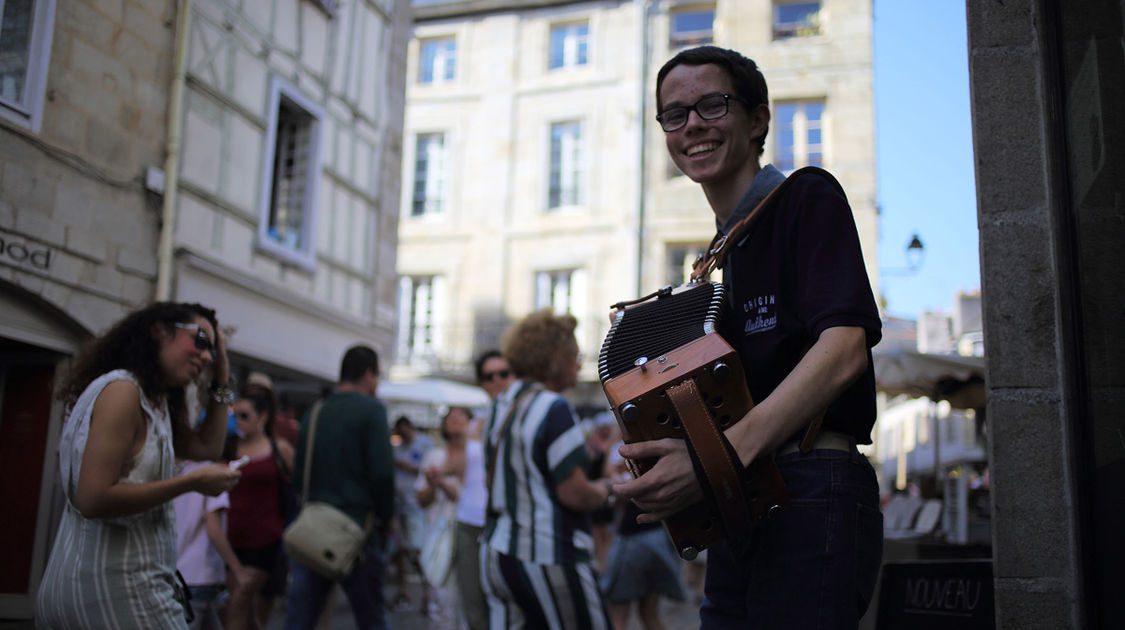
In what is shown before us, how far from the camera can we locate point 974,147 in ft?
9.57

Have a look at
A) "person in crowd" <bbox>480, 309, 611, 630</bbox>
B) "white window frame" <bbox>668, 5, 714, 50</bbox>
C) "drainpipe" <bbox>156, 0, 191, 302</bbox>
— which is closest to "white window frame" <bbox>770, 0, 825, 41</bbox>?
"white window frame" <bbox>668, 5, 714, 50</bbox>

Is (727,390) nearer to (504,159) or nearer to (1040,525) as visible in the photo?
(1040,525)

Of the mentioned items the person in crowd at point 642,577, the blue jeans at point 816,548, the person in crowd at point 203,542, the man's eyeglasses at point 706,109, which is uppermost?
the man's eyeglasses at point 706,109

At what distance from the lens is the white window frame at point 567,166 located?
→ 2561cm

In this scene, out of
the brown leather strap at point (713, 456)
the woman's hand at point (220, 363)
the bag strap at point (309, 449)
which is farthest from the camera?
the bag strap at point (309, 449)

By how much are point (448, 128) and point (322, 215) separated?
13564mm

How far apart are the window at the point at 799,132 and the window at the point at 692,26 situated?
2.91 m

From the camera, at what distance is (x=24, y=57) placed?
21.7ft

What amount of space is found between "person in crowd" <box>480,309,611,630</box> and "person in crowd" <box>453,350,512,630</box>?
4.08 feet

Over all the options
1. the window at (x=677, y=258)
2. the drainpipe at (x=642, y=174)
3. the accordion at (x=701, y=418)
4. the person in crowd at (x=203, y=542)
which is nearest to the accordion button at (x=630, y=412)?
the accordion at (x=701, y=418)

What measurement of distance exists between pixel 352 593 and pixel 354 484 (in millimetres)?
615

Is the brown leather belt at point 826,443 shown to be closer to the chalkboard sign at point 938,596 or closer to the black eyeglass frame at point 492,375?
the chalkboard sign at point 938,596

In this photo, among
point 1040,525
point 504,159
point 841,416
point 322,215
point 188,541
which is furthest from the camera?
point 504,159

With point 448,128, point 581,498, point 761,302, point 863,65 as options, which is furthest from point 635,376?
point 448,128
